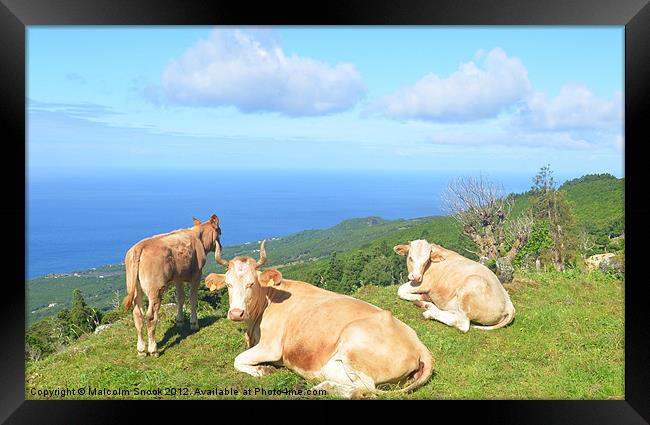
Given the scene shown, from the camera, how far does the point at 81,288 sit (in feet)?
29.3

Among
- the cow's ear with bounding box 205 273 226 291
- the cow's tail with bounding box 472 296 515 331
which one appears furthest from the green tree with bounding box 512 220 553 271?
the cow's ear with bounding box 205 273 226 291

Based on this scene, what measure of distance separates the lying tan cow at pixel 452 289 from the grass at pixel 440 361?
17cm

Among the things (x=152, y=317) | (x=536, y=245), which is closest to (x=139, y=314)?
(x=152, y=317)

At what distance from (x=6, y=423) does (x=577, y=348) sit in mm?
6072

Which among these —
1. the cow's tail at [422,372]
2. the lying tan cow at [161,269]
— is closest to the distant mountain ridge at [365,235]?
the lying tan cow at [161,269]

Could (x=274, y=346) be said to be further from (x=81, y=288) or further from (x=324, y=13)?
(x=81, y=288)

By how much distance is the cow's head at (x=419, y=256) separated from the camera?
8406mm

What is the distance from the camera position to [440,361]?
6695 millimetres

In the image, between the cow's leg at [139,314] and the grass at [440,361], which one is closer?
the grass at [440,361]

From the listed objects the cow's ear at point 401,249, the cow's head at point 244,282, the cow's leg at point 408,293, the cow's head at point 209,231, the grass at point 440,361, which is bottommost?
the grass at point 440,361

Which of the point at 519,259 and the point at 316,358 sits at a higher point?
the point at 519,259

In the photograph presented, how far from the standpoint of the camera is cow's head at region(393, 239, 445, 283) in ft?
27.6

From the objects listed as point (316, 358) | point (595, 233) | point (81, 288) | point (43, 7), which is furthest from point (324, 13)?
point (595, 233)

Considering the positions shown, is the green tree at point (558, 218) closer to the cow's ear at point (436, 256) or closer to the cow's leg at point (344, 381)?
the cow's ear at point (436, 256)
